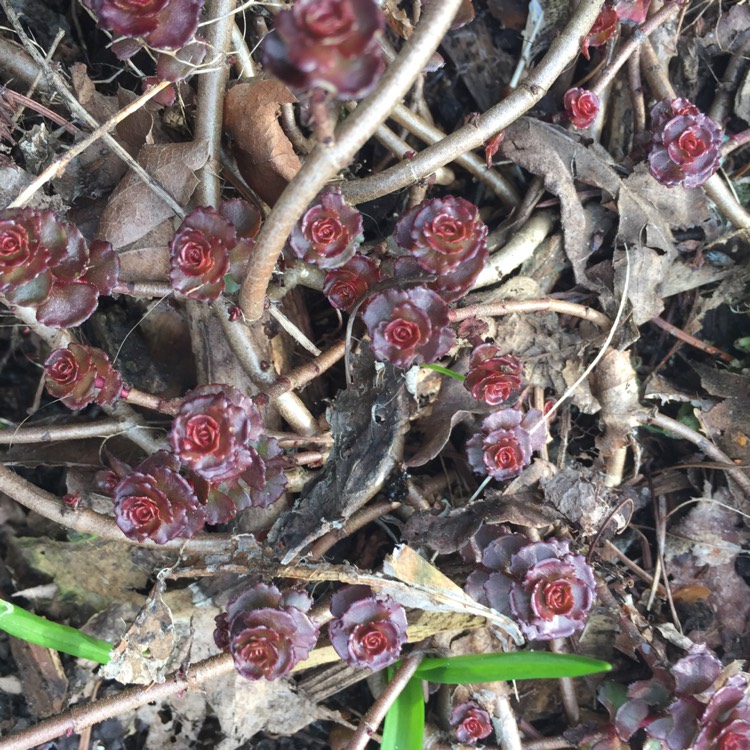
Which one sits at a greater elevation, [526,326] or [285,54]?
[285,54]

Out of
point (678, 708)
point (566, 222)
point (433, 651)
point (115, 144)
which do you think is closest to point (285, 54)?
point (115, 144)

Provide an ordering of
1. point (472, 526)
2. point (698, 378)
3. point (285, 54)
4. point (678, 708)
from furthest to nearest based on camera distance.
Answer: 1. point (698, 378)
2. point (472, 526)
3. point (678, 708)
4. point (285, 54)

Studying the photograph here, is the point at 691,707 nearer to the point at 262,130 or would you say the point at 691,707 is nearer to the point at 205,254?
the point at 205,254

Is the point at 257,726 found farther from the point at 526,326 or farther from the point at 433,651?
the point at 526,326

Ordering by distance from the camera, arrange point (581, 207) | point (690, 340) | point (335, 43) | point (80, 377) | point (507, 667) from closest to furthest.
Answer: point (335, 43) < point (80, 377) < point (507, 667) < point (581, 207) < point (690, 340)

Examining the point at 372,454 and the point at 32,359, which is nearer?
the point at 372,454

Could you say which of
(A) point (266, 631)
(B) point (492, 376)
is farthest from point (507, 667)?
(B) point (492, 376)
